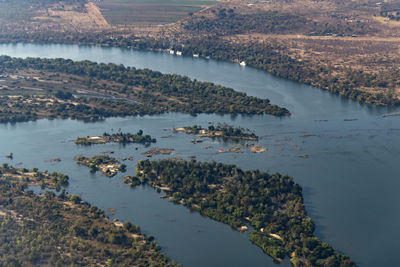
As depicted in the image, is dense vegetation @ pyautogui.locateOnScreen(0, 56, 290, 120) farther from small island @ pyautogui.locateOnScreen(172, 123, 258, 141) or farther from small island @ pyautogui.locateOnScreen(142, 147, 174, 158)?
small island @ pyautogui.locateOnScreen(142, 147, 174, 158)

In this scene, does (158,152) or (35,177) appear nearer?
(35,177)

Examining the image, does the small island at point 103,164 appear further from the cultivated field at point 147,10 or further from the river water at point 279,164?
the cultivated field at point 147,10

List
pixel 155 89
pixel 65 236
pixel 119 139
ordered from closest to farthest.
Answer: pixel 65 236, pixel 119 139, pixel 155 89

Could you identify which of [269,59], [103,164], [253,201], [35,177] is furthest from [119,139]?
[269,59]

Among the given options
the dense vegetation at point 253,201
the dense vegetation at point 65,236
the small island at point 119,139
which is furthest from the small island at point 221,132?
the dense vegetation at point 65,236

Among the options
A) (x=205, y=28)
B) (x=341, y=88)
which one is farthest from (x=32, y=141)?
(x=205, y=28)

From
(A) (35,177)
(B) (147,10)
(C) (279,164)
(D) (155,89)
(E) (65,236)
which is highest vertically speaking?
(B) (147,10)

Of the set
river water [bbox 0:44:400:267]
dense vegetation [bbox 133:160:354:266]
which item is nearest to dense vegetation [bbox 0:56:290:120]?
river water [bbox 0:44:400:267]

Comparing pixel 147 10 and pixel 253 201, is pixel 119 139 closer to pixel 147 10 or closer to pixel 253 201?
pixel 253 201
